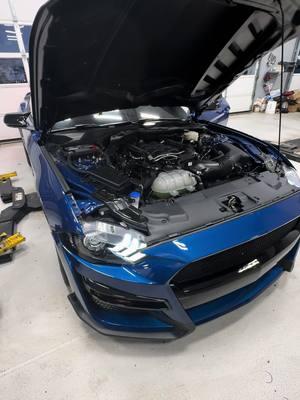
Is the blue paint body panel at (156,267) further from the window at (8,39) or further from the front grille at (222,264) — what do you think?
the window at (8,39)

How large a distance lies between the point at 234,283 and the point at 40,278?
1.21 meters

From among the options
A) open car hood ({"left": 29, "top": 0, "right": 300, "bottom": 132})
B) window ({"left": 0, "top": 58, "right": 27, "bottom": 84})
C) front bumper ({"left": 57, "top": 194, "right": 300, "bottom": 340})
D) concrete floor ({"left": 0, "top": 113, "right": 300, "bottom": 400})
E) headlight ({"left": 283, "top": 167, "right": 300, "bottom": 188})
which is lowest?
concrete floor ({"left": 0, "top": 113, "right": 300, "bottom": 400})

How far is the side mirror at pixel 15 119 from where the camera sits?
1.70 metres

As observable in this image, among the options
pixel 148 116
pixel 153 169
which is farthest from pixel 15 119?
pixel 153 169

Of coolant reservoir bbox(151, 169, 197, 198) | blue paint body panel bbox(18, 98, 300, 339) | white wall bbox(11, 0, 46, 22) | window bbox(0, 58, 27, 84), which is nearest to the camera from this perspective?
blue paint body panel bbox(18, 98, 300, 339)

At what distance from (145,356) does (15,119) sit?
1672mm

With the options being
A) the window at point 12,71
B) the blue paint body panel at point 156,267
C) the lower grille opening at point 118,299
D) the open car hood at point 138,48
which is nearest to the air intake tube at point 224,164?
the blue paint body panel at point 156,267

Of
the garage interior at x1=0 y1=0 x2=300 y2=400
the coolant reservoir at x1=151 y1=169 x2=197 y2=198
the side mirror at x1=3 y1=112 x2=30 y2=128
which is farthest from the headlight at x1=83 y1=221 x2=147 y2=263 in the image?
the side mirror at x1=3 y1=112 x2=30 y2=128

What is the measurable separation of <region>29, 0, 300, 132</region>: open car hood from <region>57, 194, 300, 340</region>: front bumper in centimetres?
89

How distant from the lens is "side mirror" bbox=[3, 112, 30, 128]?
1.70 metres

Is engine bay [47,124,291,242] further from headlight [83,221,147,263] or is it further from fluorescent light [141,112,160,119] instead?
fluorescent light [141,112,160,119]

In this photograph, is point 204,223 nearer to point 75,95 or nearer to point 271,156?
point 271,156

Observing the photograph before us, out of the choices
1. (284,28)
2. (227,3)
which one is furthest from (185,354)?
(284,28)

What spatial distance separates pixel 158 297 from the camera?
908 millimetres
